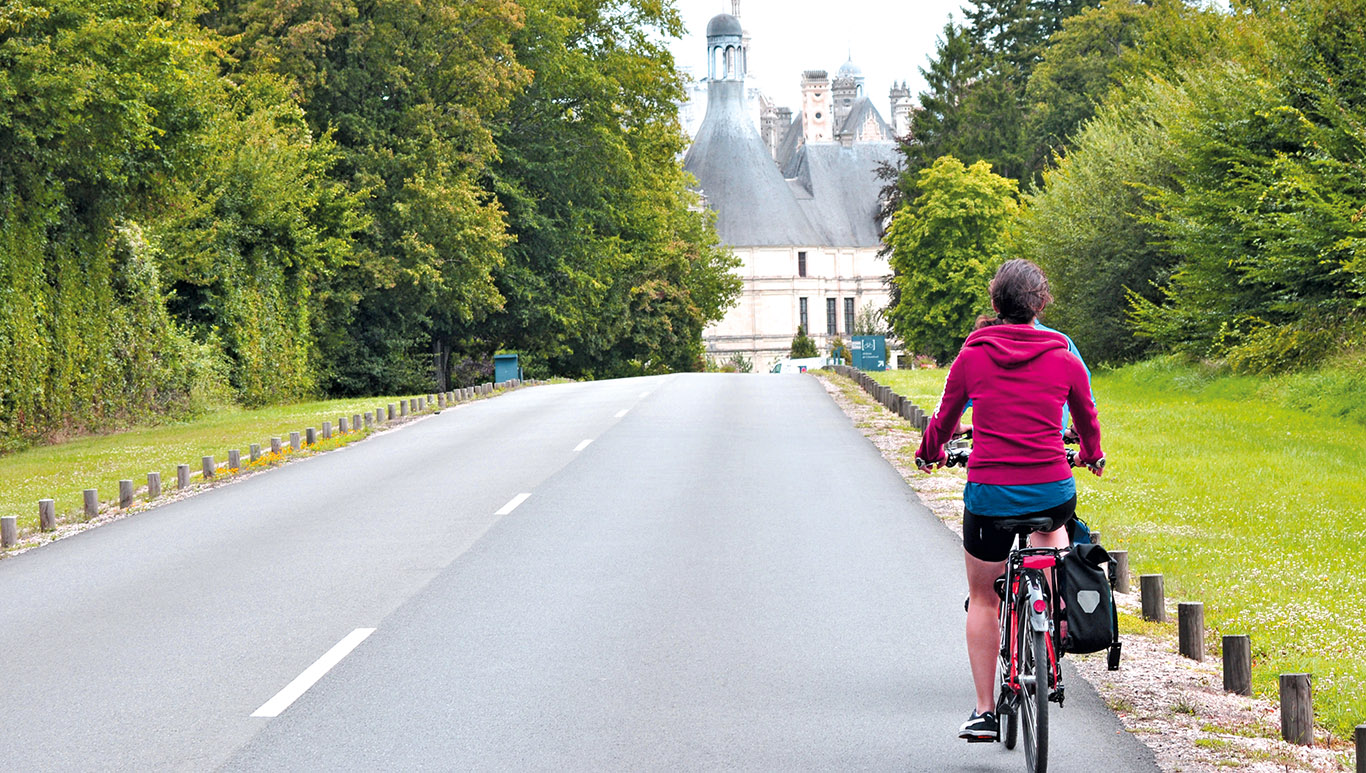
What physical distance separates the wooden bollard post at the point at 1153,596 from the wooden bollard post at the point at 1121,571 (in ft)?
2.63

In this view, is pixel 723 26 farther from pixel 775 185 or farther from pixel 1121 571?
pixel 1121 571

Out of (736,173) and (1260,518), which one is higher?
(736,173)

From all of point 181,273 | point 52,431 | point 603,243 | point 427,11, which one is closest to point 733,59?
point 603,243

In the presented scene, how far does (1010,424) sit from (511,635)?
397cm

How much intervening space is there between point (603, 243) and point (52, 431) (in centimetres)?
3248

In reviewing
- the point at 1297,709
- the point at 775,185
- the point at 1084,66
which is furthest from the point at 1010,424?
the point at 775,185

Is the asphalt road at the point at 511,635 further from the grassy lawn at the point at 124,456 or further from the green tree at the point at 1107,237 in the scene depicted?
the green tree at the point at 1107,237

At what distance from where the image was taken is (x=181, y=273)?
110 feet

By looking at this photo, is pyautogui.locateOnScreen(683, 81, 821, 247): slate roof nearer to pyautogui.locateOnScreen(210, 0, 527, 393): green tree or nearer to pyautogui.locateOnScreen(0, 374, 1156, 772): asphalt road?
pyautogui.locateOnScreen(210, 0, 527, 393): green tree

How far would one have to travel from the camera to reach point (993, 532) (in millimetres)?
6031

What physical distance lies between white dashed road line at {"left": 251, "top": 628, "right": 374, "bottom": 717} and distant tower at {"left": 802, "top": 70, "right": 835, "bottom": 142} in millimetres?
180977

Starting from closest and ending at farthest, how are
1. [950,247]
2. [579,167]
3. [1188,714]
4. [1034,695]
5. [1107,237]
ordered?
Answer: [1034,695]
[1188,714]
[1107,237]
[579,167]
[950,247]

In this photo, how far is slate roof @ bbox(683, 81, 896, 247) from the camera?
12562cm

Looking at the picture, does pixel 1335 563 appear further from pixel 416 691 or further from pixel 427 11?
pixel 427 11
